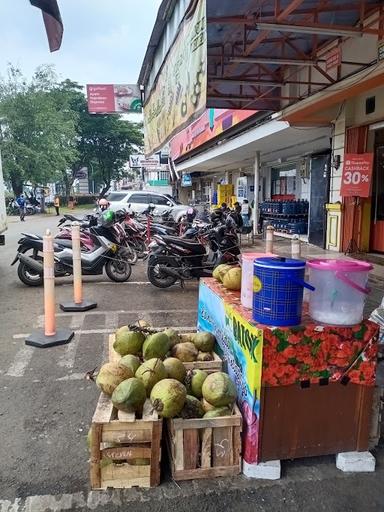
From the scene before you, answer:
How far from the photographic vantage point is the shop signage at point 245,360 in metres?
2.39

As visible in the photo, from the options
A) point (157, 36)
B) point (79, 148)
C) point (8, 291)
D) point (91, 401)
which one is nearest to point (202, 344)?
point (91, 401)

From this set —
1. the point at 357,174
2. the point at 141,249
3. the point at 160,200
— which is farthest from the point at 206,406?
the point at 160,200

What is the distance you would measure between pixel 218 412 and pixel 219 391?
12 centimetres

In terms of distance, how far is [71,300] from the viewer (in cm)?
648

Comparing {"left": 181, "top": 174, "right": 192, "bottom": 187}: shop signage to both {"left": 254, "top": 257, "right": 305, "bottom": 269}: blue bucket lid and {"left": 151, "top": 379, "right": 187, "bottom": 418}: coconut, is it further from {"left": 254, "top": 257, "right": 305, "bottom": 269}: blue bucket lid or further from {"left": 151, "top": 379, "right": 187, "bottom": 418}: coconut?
{"left": 151, "top": 379, "right": 187, "bottom": 418}: coconut

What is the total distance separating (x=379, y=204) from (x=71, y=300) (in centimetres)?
694

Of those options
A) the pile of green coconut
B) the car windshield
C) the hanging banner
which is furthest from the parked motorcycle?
the car windshield

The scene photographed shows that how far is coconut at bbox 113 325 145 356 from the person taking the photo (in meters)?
3.06

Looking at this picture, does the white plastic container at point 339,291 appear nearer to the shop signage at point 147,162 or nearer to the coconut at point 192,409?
the coconut at point 192,409

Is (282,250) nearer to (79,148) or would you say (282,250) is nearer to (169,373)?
(169,373)

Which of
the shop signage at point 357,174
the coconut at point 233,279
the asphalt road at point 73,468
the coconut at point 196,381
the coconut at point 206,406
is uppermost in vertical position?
the shop signage at point 357,174

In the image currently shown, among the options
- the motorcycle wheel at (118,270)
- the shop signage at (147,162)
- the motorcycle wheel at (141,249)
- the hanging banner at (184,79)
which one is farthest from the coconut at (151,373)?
the shop signage at (147,162)

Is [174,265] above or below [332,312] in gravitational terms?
below

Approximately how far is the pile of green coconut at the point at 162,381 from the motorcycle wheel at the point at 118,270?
4631mm
